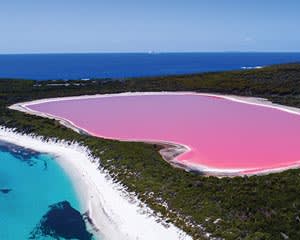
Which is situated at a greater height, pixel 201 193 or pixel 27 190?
pixel 201 193

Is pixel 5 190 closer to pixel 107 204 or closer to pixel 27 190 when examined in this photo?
pixel 27 190

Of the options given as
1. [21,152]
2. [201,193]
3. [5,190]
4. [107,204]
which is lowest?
[5,190]

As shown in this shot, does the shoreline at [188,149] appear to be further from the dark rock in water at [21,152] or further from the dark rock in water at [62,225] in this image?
the dark rock in water at [62,225]

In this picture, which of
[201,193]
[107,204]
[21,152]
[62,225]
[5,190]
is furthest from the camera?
[21,152]

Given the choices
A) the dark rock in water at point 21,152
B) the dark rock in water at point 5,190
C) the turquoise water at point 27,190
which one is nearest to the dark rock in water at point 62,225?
the turquoise water at point 27,190

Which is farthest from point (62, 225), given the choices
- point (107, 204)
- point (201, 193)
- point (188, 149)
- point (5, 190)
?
point (188, 149)

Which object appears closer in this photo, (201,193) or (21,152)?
(201,193)

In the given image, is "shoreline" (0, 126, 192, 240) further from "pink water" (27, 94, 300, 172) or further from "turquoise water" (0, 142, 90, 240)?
"pink water" (27, 94, 300, 172)

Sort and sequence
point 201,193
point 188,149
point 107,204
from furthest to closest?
point 188,149
point 107,204
point 201,193
